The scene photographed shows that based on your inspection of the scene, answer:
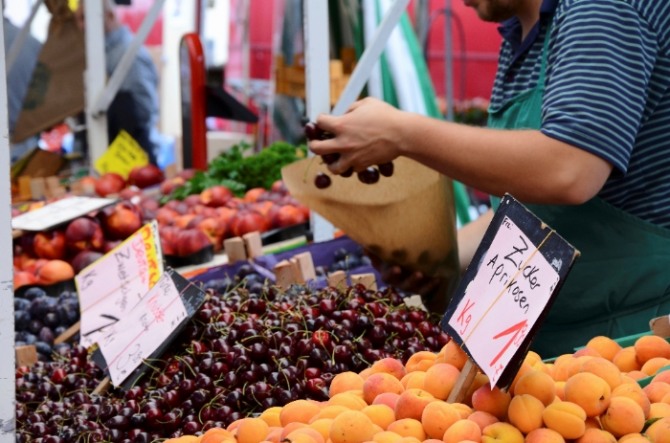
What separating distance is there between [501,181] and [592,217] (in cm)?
28

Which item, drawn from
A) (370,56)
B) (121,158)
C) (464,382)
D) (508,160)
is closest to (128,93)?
(121,158)

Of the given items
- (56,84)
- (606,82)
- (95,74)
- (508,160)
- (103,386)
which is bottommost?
(103,386)

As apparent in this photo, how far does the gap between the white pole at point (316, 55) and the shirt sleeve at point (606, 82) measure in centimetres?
136

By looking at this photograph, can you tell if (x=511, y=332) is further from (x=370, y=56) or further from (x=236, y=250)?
(x=370, y=56)

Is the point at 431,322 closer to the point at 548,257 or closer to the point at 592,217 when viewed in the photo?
the point at 592,217

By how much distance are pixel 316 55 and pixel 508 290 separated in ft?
6.17

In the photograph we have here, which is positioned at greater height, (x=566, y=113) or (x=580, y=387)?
(x=566, y=113)

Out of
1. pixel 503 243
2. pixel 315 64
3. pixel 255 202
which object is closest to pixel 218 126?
pixel 255 202

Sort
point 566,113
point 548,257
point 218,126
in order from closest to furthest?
point 548,257, point 566,113, point 218,126

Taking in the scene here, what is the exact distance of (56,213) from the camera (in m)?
3.54

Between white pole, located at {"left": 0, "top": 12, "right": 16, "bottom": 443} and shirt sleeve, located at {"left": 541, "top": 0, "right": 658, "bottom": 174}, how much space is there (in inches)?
38.8

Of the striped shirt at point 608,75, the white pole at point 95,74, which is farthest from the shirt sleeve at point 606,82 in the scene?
the white pole at point 95,74

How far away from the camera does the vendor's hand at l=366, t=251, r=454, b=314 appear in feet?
7.70

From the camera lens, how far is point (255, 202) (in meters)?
4.00
